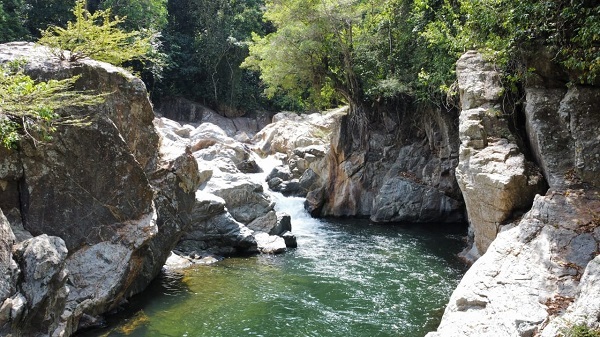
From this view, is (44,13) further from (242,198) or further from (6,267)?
(6,267)

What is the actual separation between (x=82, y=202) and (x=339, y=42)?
17732 mm

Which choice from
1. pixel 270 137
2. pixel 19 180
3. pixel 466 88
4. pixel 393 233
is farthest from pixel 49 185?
pixel 270 137

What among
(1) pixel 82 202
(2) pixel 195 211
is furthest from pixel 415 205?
(1) pixel 82 202

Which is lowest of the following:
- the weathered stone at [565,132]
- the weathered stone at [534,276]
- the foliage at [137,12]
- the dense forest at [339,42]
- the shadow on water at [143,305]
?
the shadow on water at [143,305]

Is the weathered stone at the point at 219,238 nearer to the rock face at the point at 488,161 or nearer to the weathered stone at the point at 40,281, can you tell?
the rock face at the point at 488,161

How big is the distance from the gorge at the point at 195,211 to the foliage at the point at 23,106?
0.49 m

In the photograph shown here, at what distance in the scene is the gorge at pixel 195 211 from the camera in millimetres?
7289

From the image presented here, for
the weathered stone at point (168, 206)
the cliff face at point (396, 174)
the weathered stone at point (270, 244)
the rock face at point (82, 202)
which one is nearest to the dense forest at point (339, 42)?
the cliff face at point (396, 174)

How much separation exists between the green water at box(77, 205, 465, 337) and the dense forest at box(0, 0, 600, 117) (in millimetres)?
5722

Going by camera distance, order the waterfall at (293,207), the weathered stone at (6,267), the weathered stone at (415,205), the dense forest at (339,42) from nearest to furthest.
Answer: the weathered stone at (6,267) → the dense forest at (339,42) → the waterfall at (293,207) → the weathered stone at (415,205)

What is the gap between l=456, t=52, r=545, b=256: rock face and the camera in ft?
36.2

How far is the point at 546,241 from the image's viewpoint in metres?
8.17

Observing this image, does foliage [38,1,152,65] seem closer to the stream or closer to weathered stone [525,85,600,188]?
the stream

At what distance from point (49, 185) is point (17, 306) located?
311 centimetres
